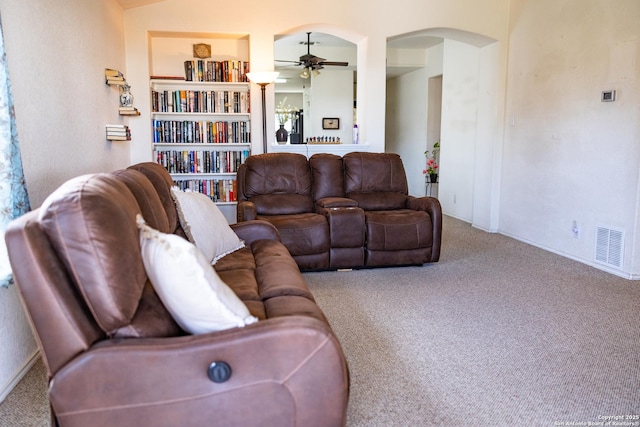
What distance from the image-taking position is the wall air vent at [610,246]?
386 centimetres

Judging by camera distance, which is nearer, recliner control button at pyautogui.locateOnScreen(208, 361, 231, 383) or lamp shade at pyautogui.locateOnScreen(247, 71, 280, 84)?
recliner control button at pyautogui.locateOnScreen(208, 361, 231, 383)

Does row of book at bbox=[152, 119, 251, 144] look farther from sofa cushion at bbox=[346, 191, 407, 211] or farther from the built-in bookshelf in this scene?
sofa cushion at bbox=[346, 191, 407, 211]

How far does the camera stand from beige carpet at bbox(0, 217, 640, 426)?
194cm

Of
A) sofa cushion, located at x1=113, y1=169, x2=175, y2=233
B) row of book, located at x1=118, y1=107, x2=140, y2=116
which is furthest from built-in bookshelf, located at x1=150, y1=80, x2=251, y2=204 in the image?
sofa cushion, located at x1=113, y1=169, x2=175, y2=233

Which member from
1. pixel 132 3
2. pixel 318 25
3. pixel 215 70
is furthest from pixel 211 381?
pixel 318 25

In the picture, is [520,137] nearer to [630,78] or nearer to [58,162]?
[630,78]

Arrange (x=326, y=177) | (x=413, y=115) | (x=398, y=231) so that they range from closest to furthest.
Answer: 1. (x=398, y=231)
2. (x=326, y=177)
3. (x=413, y=115)

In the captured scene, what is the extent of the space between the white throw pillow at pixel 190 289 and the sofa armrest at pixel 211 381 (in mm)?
61

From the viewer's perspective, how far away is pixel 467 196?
20.8ft

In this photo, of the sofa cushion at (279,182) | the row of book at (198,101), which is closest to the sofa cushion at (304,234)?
the sofa cushion at (279,182)

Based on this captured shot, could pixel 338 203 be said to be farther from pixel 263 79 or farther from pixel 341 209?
pixel 263 79

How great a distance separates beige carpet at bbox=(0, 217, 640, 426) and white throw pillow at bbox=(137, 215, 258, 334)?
81 cm

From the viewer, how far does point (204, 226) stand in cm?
256

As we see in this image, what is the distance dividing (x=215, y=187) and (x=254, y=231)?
2.24 metres
